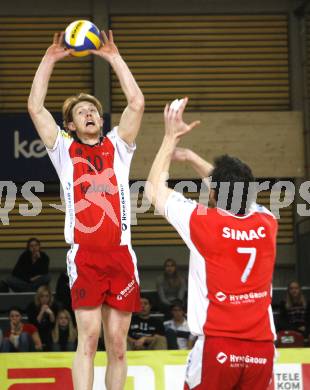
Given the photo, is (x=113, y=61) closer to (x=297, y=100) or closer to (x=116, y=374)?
(x=116, y=374)

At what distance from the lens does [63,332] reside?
14.7 m

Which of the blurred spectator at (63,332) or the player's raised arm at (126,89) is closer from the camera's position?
the player's raised arm at (126,89)

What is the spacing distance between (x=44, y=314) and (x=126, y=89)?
7.41 m

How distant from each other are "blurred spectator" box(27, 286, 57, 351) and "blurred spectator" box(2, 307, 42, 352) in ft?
0.82

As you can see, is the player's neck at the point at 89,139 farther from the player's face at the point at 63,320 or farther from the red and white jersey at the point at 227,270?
the player's face at the point at 63,320

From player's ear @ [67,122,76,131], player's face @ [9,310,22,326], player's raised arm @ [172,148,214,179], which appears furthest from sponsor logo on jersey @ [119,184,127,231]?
player's face @ [9,310,22,326]

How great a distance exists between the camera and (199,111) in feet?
66.2

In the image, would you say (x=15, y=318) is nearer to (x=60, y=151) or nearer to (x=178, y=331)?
(x=178, y=331)

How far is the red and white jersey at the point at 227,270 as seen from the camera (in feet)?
20.5

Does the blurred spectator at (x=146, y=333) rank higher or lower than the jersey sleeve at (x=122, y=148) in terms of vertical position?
lower

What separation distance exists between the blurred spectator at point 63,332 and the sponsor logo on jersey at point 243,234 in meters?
8.63

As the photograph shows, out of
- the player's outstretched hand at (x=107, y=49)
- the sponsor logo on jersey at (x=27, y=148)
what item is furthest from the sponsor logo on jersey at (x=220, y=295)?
the sponsor logo on jersey at (x=27, y=148)

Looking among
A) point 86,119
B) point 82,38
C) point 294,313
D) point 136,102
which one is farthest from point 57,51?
point 294,313

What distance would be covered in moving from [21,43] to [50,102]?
1.37 m
